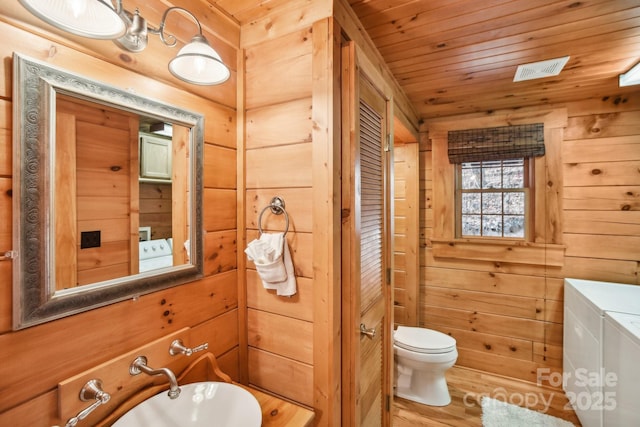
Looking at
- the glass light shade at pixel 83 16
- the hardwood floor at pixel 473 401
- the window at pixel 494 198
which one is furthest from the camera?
the window at pixel 494 198

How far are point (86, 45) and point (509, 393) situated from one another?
3.29 meters

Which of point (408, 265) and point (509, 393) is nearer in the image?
point (509, 393)

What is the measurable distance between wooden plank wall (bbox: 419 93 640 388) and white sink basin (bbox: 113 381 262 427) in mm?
2241

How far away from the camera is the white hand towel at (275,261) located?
3.87 ft

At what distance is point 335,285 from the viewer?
1.16 meters

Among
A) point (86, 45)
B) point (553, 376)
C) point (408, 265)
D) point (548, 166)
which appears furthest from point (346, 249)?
point (553, 376)

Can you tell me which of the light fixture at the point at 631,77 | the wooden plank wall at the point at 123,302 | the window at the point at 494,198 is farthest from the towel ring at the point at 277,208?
the light fixture at the point at 631,77

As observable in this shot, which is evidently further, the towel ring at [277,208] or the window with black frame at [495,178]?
the window with black frame at [495,178]

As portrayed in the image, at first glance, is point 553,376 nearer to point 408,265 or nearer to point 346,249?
point 408,265

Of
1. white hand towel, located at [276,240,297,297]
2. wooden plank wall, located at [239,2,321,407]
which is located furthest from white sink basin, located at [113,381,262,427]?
white hand towel, located at [276,240,297,297]

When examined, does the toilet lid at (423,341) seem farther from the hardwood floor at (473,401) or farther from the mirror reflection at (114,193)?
the mirror reflection at (114,193)

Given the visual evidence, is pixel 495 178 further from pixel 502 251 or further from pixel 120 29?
pixel 120 29

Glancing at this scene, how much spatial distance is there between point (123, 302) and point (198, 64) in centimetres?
85

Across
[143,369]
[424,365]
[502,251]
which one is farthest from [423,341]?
[143,369]
